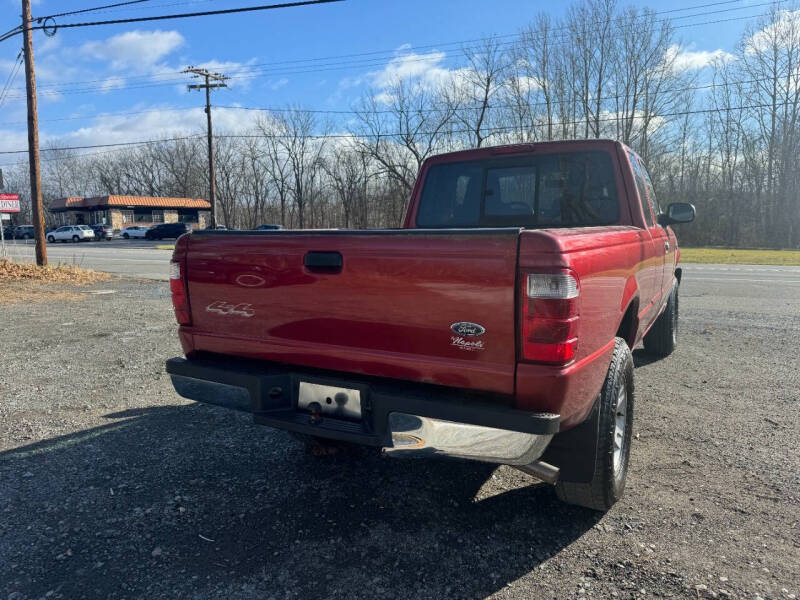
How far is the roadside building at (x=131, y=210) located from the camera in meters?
67.8

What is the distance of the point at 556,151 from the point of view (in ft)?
12.6

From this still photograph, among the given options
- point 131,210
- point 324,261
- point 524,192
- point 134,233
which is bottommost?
point 324,261

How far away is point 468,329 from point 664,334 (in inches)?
180

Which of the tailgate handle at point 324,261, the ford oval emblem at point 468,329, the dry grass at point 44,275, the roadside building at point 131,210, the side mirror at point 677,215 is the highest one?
the roadside building at point 131,210

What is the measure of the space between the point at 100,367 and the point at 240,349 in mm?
3863

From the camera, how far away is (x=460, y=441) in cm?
220

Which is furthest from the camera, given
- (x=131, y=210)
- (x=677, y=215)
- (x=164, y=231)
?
(x=131, y=210)

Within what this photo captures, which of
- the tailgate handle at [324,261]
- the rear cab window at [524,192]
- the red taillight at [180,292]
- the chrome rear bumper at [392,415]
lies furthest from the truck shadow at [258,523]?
the rear cab window at [524,192]

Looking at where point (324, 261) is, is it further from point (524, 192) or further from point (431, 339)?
point (524, 192)

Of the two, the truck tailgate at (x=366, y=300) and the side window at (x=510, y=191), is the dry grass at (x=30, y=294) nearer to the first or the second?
the truck tailgate at (x=366, y=300)

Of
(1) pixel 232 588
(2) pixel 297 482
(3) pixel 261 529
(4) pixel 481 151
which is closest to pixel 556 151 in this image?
(4) pixel 481 151

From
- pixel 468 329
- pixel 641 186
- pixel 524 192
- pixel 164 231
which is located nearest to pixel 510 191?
pixel 524 192

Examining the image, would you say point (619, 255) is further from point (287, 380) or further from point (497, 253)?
point (287, 380)

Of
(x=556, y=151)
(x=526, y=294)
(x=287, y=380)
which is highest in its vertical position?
(x=556, y=151)
